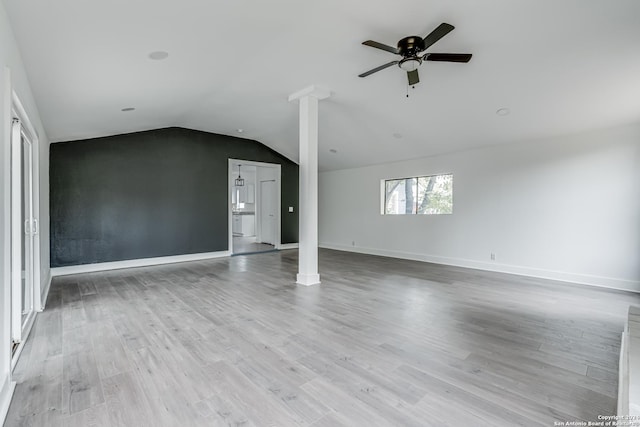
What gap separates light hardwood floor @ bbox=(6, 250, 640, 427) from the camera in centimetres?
178

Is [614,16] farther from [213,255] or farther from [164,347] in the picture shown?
[213,255]

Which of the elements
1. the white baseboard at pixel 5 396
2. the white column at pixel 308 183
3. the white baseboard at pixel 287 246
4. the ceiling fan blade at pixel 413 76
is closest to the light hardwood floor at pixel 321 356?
the white baseboard at pixel 5 396

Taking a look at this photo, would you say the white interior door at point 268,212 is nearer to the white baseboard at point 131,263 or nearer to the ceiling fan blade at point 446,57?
the white baseboard at point 131,263

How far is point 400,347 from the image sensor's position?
2.60 metres

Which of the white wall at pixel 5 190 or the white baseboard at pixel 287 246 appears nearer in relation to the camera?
the white wall at pixel 5 190

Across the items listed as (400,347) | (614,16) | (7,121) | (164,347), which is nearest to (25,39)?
(7,121)

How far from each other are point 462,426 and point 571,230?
183 inches

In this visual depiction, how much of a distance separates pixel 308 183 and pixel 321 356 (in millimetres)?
2747

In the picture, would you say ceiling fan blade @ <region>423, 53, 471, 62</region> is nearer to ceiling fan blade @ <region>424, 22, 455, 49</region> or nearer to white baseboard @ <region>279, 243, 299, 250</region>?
ceiling fan blade @ <region>424, 22, 455, 49</region>

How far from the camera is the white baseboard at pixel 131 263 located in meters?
5.39

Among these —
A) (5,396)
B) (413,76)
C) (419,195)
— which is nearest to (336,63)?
(413,76)

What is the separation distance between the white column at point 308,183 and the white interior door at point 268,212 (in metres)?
4.05

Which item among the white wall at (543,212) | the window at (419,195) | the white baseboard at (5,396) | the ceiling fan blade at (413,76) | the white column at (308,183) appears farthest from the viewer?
the window at (419,195)

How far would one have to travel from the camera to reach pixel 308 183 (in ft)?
15.3
